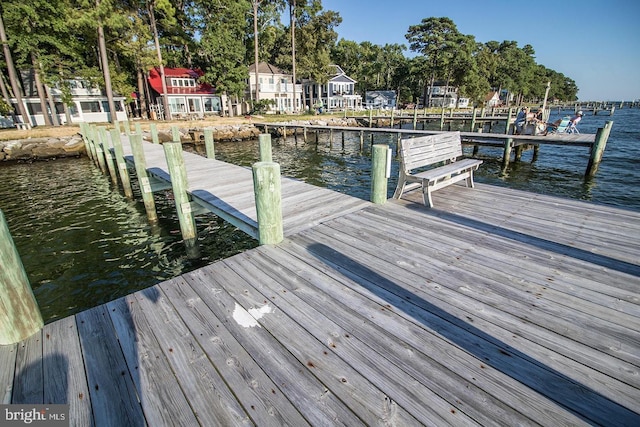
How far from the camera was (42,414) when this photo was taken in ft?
6.50

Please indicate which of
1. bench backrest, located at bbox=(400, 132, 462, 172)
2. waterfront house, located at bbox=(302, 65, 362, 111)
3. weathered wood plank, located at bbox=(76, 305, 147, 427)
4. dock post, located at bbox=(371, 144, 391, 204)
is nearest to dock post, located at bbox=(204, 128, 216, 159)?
dock post, located at bbox=(371, 144, 391, 204)

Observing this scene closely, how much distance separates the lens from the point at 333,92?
50844 mm

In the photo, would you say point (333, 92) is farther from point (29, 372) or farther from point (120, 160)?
point (29, 372)

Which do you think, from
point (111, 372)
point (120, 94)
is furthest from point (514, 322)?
point (120, 94)

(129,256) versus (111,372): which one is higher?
(111,372)

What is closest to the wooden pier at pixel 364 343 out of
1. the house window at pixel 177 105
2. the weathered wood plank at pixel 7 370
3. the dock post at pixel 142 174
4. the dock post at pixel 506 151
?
the weathered wood plank at pixel 7 370

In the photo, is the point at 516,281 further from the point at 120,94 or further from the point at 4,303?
the point at 120,94

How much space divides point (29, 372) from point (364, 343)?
2545 millimetres

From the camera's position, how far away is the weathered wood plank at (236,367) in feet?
6.41

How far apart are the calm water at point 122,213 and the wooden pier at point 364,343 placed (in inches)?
139

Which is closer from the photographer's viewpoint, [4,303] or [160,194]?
[4,303]

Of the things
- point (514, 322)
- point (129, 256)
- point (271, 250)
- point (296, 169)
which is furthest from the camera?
point (296, 169)

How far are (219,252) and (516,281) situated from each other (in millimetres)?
6104

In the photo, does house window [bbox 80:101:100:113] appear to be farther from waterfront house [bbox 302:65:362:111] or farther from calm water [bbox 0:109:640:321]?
waterfront house [bbox 302:65:362:111]
